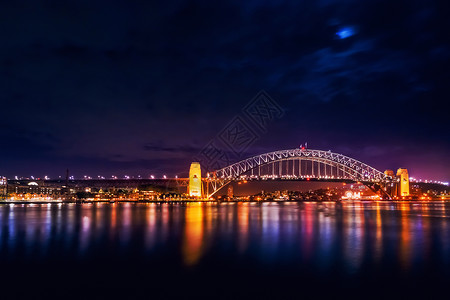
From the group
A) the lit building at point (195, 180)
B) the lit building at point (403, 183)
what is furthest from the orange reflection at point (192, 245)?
the lit building at point (403, 183)

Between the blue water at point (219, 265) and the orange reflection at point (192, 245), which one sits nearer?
the blue water at point (219, 265)

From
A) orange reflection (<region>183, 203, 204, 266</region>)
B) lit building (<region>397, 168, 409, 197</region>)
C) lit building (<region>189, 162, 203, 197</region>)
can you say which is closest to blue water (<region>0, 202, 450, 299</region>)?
orange reflection (<region>183, 203, 204, 266</region>)

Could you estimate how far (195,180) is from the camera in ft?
220

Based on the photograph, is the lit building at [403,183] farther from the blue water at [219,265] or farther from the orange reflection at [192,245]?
the orange reflection at [192,245]

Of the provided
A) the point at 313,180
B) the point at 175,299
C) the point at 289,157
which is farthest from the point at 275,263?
the point at 289,157

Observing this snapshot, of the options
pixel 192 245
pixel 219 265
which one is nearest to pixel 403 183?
pixel 192 245

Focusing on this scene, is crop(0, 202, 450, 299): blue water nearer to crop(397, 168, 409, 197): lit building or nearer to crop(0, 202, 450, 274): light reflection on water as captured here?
crop(0, 202, 450, 274): light reflection on water

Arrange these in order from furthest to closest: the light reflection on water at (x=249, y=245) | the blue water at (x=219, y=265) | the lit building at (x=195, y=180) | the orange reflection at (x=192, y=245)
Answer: the lit building at (x=195, y=180)
the light reflection on water at (x=249, y=245)
the orange reflection at (x=192, y=245)
the blue water at (x=219, y=265)

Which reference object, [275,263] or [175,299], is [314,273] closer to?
[275,263]

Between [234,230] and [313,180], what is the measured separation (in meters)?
55.1

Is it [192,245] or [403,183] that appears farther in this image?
[403,183]

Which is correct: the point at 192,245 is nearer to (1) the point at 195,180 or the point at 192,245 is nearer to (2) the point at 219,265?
(2) the point at 219,265

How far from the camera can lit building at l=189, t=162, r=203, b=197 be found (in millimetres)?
67175

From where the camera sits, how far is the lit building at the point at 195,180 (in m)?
67.2
